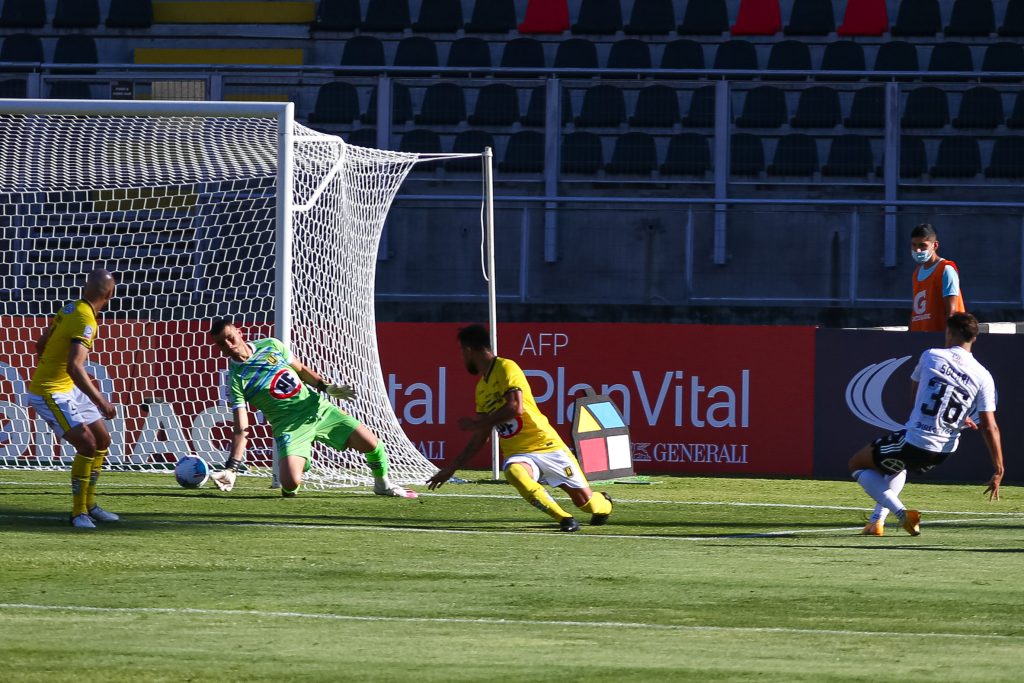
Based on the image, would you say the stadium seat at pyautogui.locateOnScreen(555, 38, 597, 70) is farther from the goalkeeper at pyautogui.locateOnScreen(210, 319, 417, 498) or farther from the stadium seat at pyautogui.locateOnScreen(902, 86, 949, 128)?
the goalkeeper at pyautogui.locateOnScreen(210, 319, 417, 498)

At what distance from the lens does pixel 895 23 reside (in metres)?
23.3

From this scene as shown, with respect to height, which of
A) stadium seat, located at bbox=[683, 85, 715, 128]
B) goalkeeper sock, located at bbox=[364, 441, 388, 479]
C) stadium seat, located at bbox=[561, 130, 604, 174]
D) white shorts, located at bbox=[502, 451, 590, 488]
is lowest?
goalkeeper sock, located at bbox=[364, 441, 388, 479]

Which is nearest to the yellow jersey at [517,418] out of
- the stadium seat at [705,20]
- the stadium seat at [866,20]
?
the stadium seat at [705,20]

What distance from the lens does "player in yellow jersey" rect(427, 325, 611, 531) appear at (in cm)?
939

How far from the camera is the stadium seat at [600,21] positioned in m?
23.5

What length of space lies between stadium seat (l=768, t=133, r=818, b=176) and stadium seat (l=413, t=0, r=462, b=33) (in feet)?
20.1

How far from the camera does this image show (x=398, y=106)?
67.5 feet

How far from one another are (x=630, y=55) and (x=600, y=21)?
113 cm

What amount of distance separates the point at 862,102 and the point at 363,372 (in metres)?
10.2

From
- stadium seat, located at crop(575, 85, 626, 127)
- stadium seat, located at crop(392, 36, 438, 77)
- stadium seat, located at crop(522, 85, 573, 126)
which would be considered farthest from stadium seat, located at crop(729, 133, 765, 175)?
A: stadium seat, located at crop(392, 36, 438, 77)

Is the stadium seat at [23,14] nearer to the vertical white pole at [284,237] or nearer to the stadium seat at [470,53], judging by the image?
the stadium seat at [470,53]

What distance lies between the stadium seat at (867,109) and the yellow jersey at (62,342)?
44.3 ft

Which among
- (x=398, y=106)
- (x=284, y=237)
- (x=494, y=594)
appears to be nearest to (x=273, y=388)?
(x=284, y=237)

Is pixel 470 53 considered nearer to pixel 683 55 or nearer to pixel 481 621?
pixel 683 55
